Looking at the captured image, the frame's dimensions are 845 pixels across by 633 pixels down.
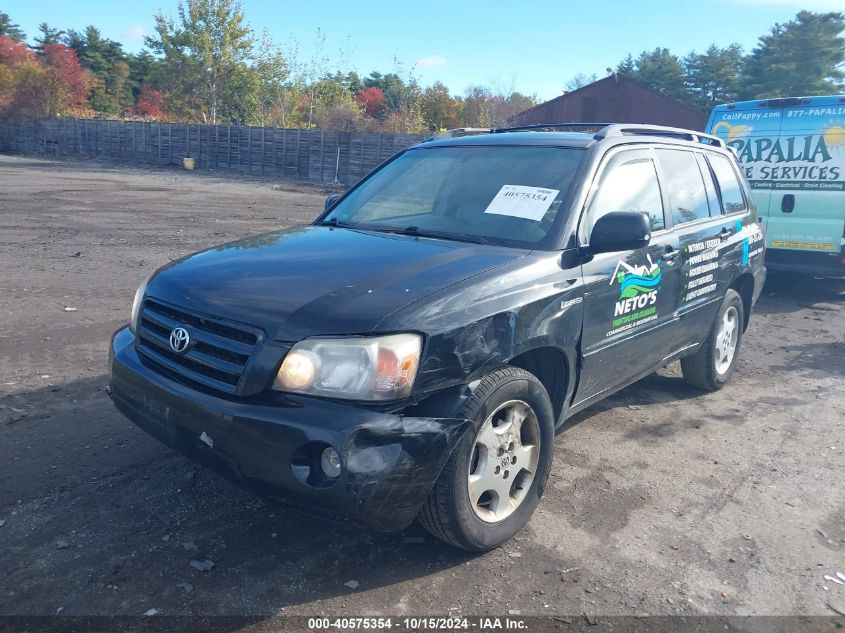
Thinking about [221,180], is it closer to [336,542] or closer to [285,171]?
[285,171]

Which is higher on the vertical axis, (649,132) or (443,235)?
(649,132)

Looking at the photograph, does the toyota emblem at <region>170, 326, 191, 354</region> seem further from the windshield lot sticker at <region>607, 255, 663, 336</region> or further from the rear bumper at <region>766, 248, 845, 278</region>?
the rear bumper at <region>766, 248, 845, 278</region>

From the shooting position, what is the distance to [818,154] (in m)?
8.91

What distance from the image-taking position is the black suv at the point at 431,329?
280 cm

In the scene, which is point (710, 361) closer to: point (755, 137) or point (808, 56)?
point (755, 137)

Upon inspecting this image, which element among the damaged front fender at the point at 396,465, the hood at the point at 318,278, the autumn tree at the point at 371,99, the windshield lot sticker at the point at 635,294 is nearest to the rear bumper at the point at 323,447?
the damaged front fender at the point at 396,465

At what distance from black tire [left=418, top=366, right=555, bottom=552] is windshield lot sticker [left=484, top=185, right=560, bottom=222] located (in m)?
0.99

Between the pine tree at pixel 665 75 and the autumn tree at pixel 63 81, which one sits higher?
the pine tree at pixel 665 75

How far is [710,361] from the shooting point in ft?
18.4

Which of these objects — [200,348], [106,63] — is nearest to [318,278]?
[200,348]

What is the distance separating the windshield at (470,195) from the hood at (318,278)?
0.74ft

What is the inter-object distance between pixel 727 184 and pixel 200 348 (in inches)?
175

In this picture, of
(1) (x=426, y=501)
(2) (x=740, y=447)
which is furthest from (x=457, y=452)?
(2) (x=740, y=447)

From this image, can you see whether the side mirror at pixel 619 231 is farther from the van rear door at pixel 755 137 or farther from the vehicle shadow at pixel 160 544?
the van rear door at pixel 755 137
